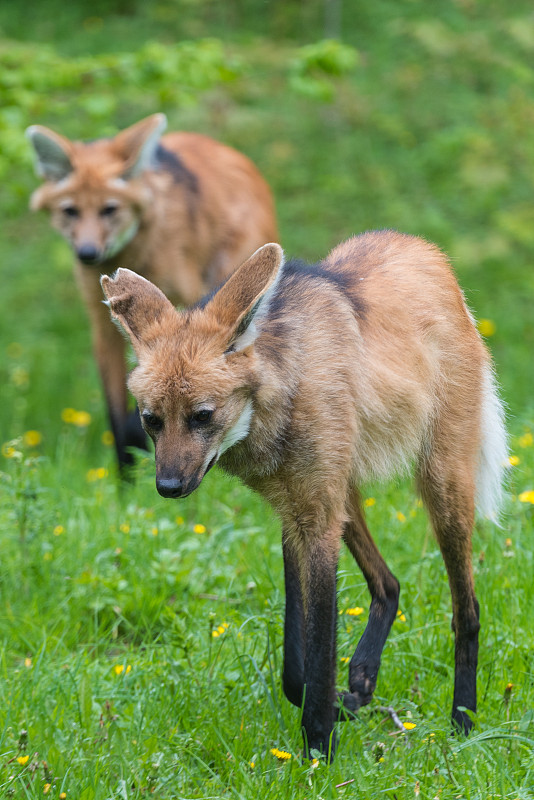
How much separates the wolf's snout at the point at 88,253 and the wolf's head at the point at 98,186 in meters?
0.04

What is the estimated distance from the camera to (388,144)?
930cm

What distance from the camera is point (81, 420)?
662 centimetres

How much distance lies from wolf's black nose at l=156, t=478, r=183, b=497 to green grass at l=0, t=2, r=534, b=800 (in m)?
0.73

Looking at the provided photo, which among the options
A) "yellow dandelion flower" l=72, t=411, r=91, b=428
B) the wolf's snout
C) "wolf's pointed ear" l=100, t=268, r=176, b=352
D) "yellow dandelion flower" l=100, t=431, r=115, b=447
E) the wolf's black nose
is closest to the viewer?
the wolf's black nose

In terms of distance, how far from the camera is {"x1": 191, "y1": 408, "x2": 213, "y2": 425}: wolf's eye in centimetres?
238

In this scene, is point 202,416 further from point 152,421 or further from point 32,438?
point 32,438

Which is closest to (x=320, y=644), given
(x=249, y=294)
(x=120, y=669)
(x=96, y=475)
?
(x=120, y=669)

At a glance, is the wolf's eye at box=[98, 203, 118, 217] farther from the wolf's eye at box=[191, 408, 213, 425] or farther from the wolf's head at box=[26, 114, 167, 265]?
the wolf's eye at box=[191, 408, 213, 425]

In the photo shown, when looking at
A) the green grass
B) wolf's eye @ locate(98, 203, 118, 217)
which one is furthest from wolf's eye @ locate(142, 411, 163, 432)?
wolf's eye @ locate(98, 203, 118, 217)

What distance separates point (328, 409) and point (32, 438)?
4.10 meters

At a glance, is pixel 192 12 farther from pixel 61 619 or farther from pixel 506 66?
pixel 61 619

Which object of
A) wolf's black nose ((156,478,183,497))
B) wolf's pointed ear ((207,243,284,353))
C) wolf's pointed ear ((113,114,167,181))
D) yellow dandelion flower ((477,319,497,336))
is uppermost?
wolf's pointed ear ((207,243,284,353))

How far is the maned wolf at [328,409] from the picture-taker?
245 centimetres

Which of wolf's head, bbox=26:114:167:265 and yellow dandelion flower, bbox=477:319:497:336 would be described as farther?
yellow dandelion flower, bbox=477:319:497:336
